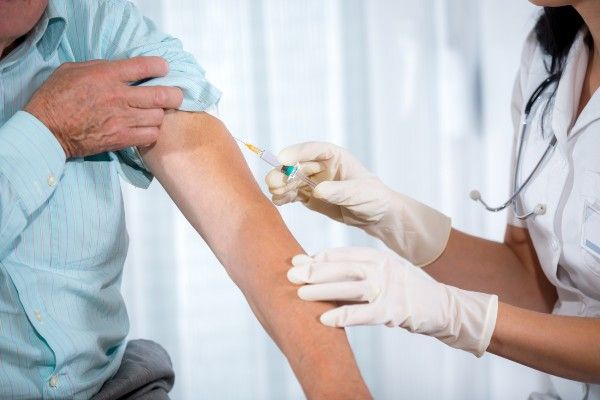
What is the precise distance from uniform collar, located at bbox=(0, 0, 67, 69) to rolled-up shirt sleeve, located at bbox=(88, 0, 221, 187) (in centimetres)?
8

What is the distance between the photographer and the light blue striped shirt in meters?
1.25

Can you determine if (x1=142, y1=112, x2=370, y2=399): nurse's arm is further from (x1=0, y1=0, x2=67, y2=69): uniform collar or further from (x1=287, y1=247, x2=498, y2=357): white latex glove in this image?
(x1=0, y1=0, x2=67, y2=69): uniform collar

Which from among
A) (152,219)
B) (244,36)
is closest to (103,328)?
(152,219)

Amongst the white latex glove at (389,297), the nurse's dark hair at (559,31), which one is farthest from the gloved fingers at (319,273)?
the nurse's dark hair at (559,31)

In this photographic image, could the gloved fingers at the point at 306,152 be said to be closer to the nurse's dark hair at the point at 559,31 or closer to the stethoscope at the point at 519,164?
the stethoscope at the point at 519,164

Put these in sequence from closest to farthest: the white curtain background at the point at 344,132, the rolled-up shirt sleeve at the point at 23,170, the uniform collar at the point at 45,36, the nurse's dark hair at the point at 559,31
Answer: the rolled-up shirt sleeve at the point at 23,170 < the uniform collar at the point at 45,36 < the nurse's dark hair at the point at 559,31 < the white curtain background at the point at 344,132

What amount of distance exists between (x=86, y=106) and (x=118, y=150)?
5.2 inches

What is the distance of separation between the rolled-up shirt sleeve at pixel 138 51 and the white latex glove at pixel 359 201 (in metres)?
0.25

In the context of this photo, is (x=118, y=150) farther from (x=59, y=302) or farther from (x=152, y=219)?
(x=152, y=219)

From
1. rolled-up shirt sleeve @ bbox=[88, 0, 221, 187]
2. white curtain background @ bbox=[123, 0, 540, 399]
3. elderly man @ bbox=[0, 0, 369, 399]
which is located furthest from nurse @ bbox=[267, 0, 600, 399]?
white curtain background @ bbox=[123, 0, 540, 399]

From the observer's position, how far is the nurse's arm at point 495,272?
5.91 ft

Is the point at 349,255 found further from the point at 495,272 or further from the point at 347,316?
the point at 495,272

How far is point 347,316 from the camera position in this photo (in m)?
1.16

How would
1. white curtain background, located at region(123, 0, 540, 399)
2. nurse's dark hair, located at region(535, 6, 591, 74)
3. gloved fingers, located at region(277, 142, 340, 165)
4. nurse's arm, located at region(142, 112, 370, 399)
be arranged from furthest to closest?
white curtain background, located at region(123, 0, 540, 399)
nurse's dark hair, located at region(535, 6, 591, 74)
gloved fingers, located at region(277, 142, 340, 165)
nurse's arm, located at region(142, 112, 370, 399)
